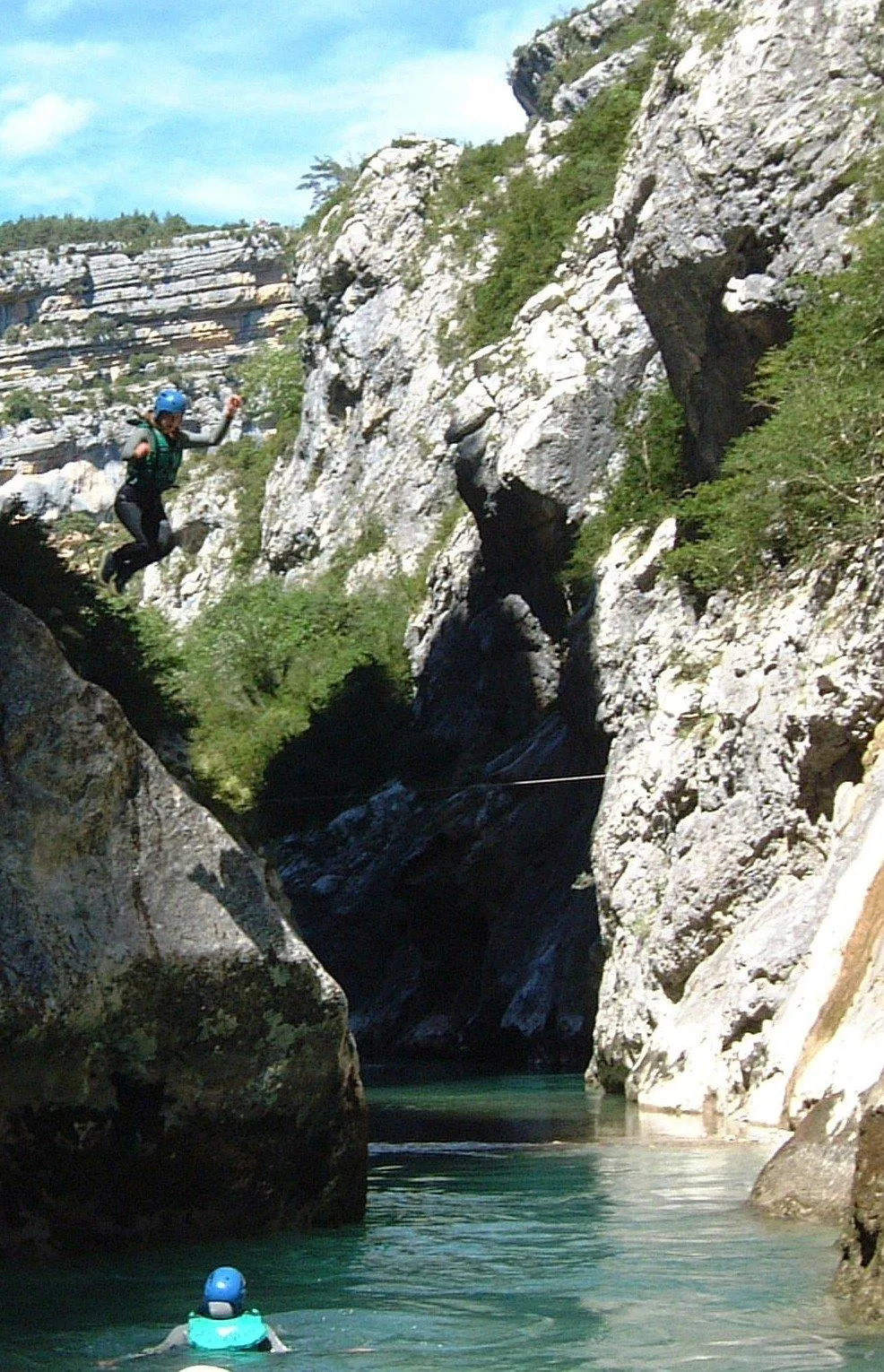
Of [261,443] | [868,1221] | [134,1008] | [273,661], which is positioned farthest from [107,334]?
[868,1221]

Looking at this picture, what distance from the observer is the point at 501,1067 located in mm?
32750

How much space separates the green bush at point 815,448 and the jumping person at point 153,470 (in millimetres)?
11718

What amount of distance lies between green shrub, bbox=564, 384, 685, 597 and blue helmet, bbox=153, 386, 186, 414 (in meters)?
17.9

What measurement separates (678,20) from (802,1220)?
22.3 meters

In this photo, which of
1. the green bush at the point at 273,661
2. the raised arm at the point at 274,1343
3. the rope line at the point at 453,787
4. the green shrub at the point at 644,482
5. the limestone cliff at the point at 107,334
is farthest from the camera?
the limestone cliff at the point at 107,334

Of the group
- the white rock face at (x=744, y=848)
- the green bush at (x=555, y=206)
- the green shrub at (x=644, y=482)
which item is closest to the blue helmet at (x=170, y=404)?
the white rock face at (x=744, y=848)

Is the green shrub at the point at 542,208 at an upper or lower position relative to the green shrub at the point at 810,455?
upper

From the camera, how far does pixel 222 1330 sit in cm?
859

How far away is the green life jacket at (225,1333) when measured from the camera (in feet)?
28.1

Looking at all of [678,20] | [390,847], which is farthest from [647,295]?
[390,847]

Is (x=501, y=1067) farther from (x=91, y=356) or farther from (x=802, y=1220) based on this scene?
(x=91, y=356)

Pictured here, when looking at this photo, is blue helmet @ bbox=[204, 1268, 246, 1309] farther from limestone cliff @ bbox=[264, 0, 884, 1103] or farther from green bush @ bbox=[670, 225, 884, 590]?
green bush @ bbox=[670, 225, 884, 590]

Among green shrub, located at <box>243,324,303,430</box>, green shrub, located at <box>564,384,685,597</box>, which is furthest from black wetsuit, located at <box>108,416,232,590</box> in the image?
green shrub, located at <box>243,324,303,430</box>

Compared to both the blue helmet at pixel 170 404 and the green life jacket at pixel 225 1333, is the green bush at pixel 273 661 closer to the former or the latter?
the blue helmet at pixel 170 404
